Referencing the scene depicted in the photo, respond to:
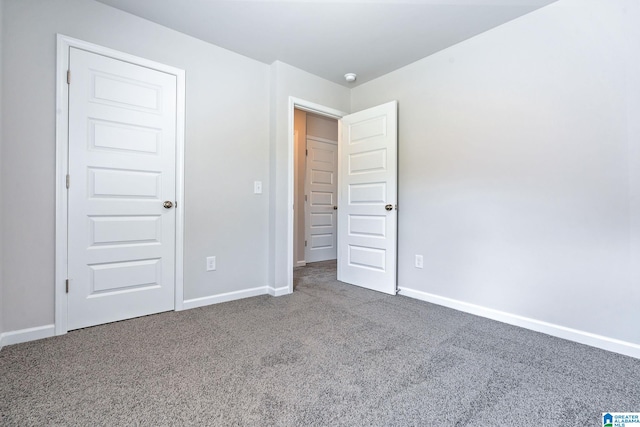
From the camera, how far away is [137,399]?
4.55 ft

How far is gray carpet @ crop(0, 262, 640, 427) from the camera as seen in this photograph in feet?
4.26

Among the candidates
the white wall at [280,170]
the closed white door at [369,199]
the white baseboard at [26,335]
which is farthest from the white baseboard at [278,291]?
the white baseboard at [26,335]

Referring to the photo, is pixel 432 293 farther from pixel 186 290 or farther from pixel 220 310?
pixel 186 290

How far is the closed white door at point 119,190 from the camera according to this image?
7.10 feet

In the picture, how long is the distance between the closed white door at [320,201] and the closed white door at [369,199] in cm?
144

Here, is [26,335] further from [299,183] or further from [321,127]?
[321,127]

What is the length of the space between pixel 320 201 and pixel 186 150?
2850 mm

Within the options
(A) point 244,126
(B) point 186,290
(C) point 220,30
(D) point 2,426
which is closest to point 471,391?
(D) point 2,426

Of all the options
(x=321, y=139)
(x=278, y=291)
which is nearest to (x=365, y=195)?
(x=278, y=291)

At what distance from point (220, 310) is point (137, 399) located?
4.09ft

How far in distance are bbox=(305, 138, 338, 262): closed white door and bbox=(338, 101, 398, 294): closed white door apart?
1439mm

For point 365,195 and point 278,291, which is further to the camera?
point 365,195

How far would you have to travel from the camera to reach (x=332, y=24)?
7.95ft

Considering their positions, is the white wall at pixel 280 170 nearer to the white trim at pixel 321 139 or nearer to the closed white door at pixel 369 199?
the closed white door at pixel 369 199
